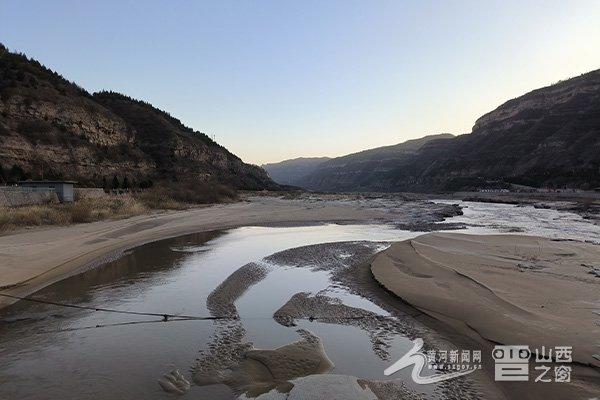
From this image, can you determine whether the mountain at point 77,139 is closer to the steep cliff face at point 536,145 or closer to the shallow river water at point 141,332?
the shallow river water at point 141,332

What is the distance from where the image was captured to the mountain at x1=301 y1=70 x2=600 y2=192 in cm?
9800

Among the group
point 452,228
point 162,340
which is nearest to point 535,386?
point 162,340

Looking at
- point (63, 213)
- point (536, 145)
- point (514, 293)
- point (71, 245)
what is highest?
point (536, 145)

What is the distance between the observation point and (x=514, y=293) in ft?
32.2

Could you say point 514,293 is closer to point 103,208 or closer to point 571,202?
point 103,208

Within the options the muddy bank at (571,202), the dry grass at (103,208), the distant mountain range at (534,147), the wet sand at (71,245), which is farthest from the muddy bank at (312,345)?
the distant mountain range at (534,147)

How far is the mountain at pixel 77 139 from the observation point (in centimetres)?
5188

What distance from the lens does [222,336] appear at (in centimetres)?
823

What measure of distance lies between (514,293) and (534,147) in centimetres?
13467

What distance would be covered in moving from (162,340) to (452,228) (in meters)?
24.0

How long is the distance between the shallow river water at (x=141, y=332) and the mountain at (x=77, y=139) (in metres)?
40.4

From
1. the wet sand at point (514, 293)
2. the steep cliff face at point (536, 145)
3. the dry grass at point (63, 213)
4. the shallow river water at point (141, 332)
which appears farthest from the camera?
the steep cliff face at point (536, 145)

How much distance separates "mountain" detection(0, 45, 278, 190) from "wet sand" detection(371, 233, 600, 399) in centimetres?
4653

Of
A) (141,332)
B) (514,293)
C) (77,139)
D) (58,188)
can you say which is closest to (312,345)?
(141,332)
